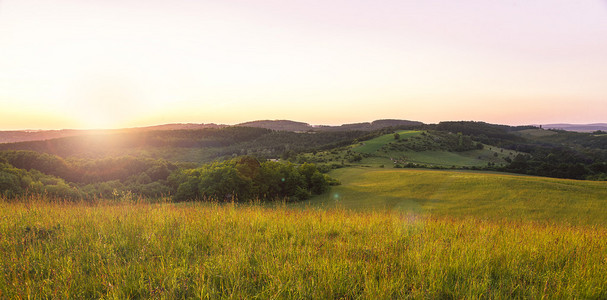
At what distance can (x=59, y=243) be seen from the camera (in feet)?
16.6

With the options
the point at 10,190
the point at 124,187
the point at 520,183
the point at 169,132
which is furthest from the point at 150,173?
the point at 169,132

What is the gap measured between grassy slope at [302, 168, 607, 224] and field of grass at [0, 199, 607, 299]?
494 inches

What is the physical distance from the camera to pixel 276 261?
4199 millimetres

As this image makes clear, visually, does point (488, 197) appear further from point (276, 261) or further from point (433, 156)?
point (433, 156)

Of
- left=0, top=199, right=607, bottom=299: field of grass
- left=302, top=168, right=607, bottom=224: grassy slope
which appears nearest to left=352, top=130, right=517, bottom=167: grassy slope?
left=302, top=168, right=607, bottom=224: grassy slope

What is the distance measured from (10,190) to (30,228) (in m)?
18.8

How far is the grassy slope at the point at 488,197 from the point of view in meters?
23.9

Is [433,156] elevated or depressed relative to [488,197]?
depressed

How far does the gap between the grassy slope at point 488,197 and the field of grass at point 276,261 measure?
1255cm

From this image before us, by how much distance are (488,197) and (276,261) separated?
34.6 m

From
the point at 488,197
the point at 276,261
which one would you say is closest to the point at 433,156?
the point at 488,197

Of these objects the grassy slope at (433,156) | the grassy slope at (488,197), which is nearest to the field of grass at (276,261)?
the grassy slope at (488,197)

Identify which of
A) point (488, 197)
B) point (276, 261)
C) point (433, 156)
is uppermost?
point (276, 261)

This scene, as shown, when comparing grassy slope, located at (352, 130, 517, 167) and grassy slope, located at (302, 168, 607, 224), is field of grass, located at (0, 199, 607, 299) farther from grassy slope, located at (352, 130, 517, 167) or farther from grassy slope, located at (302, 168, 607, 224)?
grassy slope, located at (352, 130, 517, 167)
